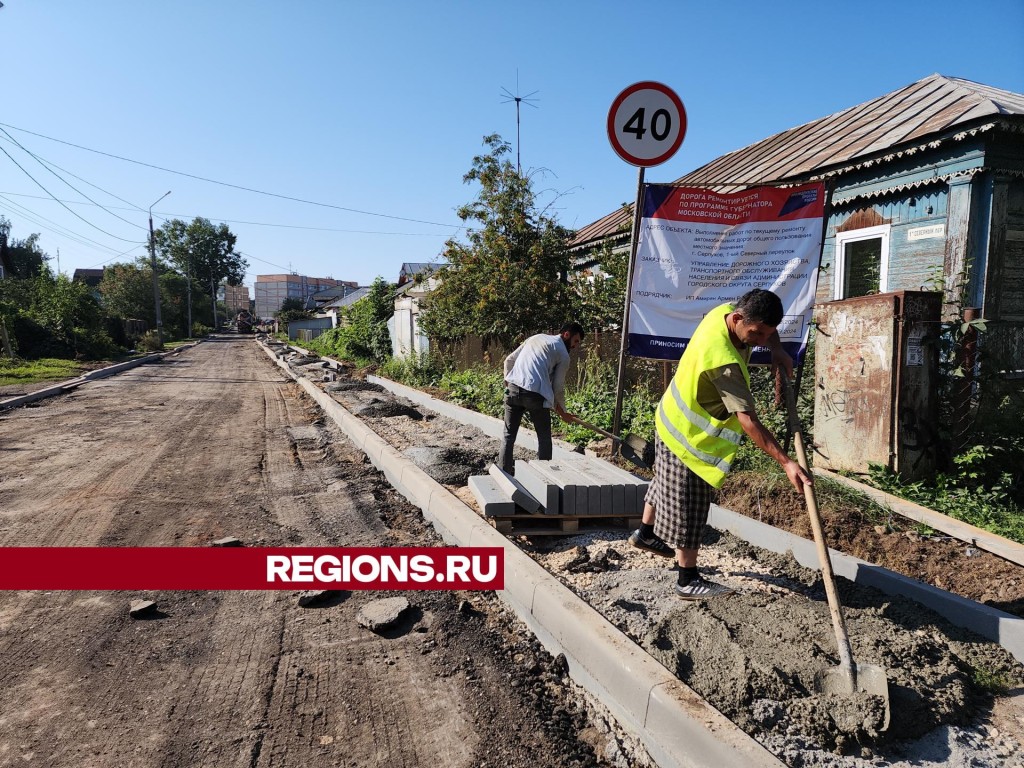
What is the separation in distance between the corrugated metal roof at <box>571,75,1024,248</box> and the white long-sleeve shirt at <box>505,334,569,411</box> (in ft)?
7.80

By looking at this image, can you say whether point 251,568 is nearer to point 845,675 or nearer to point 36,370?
point 845,675

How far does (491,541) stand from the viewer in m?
4.15

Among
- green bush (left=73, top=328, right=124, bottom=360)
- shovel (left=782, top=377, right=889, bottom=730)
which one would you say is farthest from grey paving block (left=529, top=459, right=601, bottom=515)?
green bush (left=73, top=328, right=124, bottom=360)

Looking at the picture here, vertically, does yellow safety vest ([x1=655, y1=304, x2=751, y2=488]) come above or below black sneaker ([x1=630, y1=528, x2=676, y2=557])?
above

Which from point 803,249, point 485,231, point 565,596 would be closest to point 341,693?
point 565,596

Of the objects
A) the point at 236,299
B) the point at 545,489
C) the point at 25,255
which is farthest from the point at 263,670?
the point at 236,299

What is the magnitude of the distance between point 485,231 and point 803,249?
8.04 meters

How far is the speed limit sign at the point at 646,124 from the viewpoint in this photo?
5.32 m

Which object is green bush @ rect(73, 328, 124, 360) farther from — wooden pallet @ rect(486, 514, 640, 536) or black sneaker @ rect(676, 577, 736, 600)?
black sneaker @ rect(676, 577, 736, 600)

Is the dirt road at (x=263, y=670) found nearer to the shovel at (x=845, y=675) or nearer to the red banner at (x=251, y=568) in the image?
the red banner at (x=251, y=568)

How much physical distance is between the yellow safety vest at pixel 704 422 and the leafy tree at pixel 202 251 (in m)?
101

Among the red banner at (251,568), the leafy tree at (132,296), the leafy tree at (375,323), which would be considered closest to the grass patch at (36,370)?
the leafy tree at (375,323)

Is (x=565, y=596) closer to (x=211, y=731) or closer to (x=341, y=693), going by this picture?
(x=341, y=693)

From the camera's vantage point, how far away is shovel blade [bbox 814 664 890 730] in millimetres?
2326
